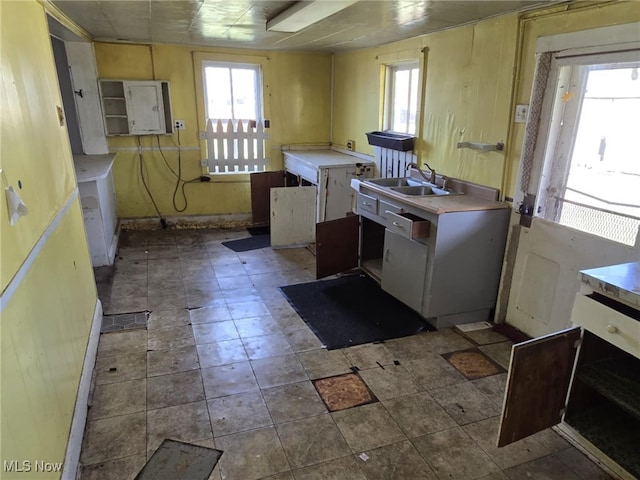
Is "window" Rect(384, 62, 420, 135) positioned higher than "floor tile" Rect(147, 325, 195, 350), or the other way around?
"window" Rect(384, 62, 420, 135)

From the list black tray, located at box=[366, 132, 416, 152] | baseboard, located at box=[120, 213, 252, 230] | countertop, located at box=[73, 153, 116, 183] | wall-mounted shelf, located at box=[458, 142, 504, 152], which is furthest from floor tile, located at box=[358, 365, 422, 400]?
baseboard, located at box=[120, 213, 252, 230]

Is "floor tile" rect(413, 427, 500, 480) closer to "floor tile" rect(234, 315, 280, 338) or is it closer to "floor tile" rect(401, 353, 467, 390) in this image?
"floor tile" rect(401, 353, 467, 390)

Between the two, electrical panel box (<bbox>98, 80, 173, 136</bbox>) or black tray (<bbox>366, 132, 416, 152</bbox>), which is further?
electrical panel box (<bbox>98, 80, 173, 136</bbox>)

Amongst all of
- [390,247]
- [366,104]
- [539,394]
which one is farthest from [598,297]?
[366,104]

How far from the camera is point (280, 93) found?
18.3 feet

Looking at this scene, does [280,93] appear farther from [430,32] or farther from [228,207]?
[430,32]

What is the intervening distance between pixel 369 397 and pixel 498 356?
3.28 feet

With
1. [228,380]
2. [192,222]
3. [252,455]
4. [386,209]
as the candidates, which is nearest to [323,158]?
[386,209]

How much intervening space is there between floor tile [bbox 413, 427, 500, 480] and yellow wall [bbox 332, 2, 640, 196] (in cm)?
172

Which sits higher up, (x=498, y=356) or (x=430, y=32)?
(x=430, y=32)

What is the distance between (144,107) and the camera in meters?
4.93

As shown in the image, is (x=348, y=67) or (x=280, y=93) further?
(x=280, y=93)

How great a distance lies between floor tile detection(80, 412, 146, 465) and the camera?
1979 mm
